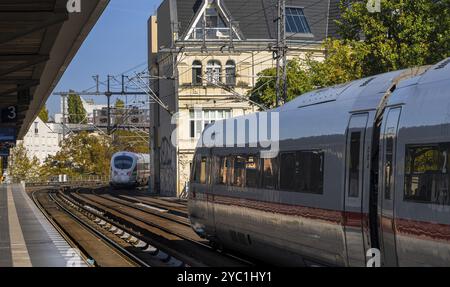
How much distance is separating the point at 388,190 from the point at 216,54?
4640cm

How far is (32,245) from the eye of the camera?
2003 cm

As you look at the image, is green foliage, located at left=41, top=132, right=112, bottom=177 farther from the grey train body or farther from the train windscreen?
the grey train body

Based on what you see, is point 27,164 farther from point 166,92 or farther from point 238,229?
point 238,229

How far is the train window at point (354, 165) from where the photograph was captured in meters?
10.6

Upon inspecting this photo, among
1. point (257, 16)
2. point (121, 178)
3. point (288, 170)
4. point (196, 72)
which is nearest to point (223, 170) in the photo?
point (288, 170)

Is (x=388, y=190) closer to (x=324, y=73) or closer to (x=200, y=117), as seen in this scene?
(x=324, y=73)

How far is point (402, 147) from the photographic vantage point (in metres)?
9.59

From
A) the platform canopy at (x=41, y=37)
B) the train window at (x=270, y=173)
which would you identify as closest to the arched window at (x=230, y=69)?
the platform canopy at (x=41, y=37)

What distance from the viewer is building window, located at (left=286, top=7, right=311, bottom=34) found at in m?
57.8

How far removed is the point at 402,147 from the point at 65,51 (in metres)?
12.2

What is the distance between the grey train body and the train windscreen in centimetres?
5595

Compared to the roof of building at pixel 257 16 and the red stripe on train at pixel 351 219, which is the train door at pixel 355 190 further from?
the roof of building at pixel 257 16

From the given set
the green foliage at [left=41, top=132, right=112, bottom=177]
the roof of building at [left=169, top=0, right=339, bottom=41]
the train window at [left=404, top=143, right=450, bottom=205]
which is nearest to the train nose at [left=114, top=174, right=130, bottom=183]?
the roof of building at [left=169, top=0, right=339, bottom=41]

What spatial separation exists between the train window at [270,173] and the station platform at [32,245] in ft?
13.6
